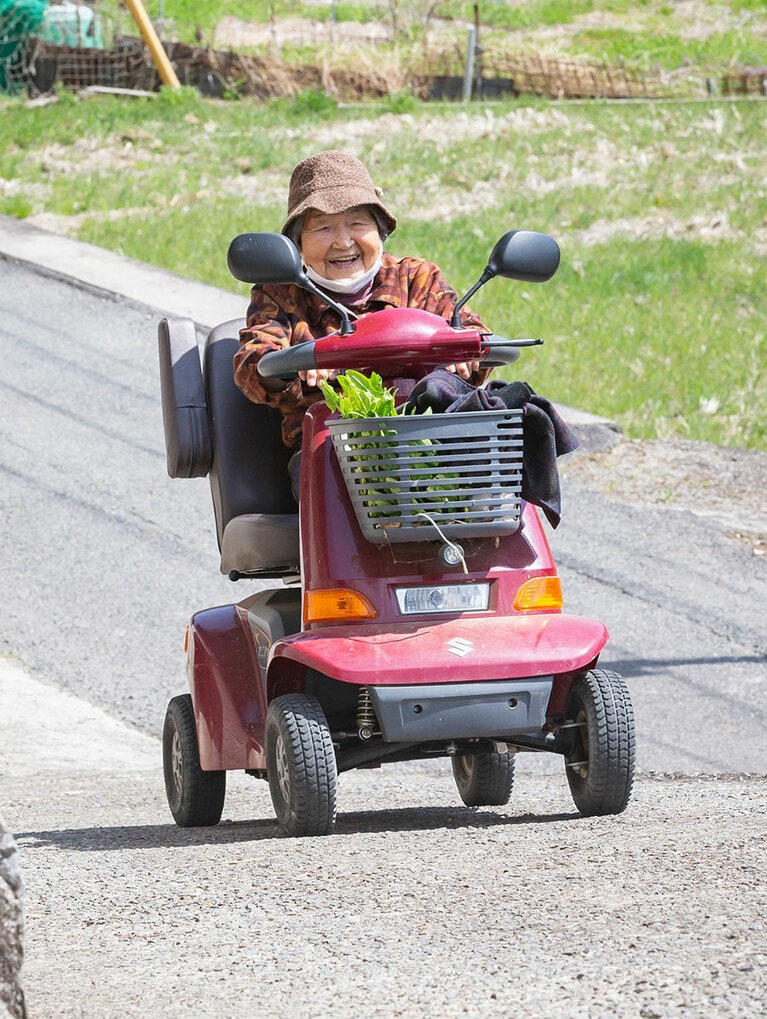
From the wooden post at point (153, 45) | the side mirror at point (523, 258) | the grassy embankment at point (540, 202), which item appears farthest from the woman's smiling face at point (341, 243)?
the wooden post at point (153, 45)

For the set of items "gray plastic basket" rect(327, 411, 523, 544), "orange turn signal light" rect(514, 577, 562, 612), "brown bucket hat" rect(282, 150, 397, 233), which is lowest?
"orange turn signal light" rect(514, 577, 562, 612)

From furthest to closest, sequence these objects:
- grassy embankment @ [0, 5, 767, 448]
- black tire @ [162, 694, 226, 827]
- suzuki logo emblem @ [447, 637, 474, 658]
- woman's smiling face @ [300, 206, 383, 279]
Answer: grassy embankment @ [0, 5, 767, 448]
black tire @ [162, 694, 226, 827]
woman's smiling face @ [300, 206, 383, 279]
suzuki logo emblem @ [447, 637, 474, 658]

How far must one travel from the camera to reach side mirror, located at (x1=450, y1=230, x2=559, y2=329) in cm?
441

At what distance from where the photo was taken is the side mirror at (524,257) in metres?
4.41

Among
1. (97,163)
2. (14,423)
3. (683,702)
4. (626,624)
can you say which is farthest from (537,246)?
(97,163)

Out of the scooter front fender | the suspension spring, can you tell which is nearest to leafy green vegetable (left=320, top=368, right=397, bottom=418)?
the scooter front fender

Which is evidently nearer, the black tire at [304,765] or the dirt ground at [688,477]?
the black tire at [304,765]

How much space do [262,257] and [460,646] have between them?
1137mm

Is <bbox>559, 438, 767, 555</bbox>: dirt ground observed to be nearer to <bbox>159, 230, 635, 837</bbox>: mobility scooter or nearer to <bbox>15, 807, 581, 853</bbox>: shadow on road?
<bbox>15, 807, 581, 853</bbox>: shadow on road

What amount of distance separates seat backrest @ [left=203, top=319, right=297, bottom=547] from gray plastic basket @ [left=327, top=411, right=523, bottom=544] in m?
0.83

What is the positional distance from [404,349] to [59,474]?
679cm

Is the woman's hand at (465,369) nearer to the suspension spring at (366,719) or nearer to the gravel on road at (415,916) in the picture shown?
the suspension spring at (366,719)

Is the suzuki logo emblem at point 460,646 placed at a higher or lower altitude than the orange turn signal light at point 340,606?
lower

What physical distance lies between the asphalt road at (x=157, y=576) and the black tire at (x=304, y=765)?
10.2 feet
